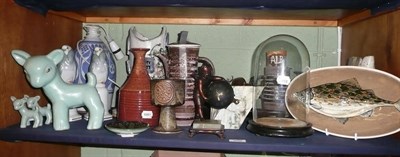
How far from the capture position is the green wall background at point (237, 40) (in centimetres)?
127

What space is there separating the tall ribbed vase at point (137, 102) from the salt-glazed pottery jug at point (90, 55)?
0.16 meters

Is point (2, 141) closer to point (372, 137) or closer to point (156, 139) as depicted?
point (156, 139)

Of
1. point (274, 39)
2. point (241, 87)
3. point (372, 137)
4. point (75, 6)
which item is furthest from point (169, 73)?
point (372, 137)

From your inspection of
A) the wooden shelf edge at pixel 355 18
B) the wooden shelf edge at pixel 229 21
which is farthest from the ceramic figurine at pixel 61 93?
the wooden shelf edge at pixel 355 18

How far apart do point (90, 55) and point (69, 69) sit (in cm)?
8

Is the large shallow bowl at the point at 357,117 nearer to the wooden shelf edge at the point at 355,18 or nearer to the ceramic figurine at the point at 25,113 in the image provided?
the wooden shelf edge at the point at 355,18

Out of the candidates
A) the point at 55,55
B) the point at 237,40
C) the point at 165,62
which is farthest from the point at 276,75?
the point at 55,55

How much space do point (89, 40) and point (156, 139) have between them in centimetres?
45

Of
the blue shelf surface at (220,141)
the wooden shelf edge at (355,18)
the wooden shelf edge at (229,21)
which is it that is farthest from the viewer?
the wooden shelf edge at (229,21)

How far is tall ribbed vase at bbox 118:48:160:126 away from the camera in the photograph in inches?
37.6

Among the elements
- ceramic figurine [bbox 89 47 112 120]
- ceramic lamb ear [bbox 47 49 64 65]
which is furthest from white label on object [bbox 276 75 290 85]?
ceramic lamb ear [bbox 47 49 64 65]

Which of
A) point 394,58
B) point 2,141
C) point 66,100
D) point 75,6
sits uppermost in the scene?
point 75,6

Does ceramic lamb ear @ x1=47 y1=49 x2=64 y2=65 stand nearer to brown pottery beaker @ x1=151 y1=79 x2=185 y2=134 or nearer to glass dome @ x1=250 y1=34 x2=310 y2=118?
brown pottery beaker @ x1=151 y1=79 x2=185 y2=134

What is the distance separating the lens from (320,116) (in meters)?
1.00
